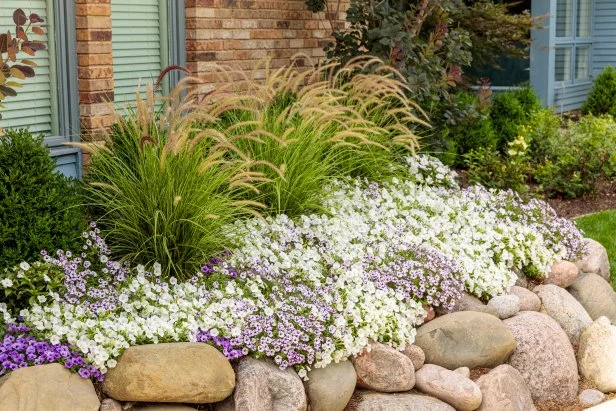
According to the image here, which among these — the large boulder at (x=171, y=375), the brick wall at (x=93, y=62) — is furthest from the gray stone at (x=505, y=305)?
the brick wall at (x=93, y=62)

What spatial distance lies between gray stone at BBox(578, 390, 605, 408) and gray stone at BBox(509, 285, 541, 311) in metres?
0.63

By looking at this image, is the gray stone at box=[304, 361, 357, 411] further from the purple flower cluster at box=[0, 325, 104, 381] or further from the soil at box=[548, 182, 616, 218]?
the soil at box=[548, 182, 616, 218]

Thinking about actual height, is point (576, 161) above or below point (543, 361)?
above

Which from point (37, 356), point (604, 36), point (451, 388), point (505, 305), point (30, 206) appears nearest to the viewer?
point (37, 356)

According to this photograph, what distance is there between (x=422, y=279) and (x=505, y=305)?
671 millimetres

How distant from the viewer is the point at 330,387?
491cm

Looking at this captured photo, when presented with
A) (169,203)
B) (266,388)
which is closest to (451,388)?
(266,388)

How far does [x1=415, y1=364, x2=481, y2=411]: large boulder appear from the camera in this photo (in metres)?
5.23

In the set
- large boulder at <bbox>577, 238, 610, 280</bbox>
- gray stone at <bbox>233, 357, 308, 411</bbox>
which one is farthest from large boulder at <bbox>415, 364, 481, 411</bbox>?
large boulder at <bbox>577, 238, 610, 280</bbox>

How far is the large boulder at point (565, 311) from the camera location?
645 centimetres

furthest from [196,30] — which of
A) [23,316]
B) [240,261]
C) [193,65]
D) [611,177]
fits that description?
[611,177]

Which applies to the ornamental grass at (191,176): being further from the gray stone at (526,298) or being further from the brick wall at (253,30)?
the gray stone at (526,298)

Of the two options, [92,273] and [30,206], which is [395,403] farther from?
[30,206]

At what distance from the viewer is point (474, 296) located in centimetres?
615
